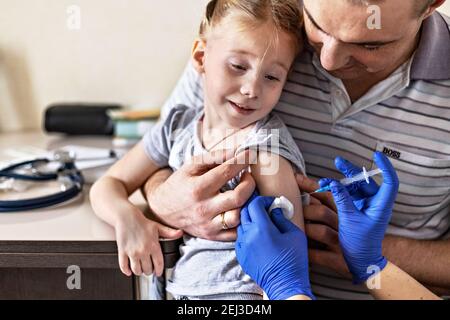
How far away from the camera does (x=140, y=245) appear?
111 centimetres

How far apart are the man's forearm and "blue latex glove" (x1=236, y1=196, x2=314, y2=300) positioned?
0.95ft

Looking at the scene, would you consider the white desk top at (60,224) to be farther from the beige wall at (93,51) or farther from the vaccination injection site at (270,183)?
the beige wall at (93,51)

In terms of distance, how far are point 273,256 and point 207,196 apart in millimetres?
188

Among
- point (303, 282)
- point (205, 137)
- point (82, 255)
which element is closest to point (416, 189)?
point (303, 282)

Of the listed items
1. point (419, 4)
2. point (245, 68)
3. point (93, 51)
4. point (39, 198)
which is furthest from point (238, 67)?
point (93, 51)

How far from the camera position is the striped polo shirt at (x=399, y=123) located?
118cm

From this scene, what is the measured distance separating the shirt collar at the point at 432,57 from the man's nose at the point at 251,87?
365mm

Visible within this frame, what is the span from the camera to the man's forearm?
3.96 ft

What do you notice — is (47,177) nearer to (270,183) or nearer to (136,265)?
(136,265)

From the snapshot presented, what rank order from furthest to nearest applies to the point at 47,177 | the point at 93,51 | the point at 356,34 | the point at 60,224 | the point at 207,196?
1. the point at 93,51
2. the point at 47,177
3. the point at 60,224
4. the point at 207,196
5. the point at 356,34

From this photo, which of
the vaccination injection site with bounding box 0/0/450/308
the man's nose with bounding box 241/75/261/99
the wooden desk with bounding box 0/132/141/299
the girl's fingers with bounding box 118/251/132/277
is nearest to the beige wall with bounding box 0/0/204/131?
the vaccination injection site with bounding box 0/0/450/308

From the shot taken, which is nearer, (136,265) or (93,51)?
(136,265)

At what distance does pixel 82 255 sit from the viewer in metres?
1.13

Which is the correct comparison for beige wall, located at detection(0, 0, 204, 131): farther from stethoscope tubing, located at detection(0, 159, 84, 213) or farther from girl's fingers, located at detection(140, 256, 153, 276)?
girl's fingers, located at detection(140, 256, 153, 276)
